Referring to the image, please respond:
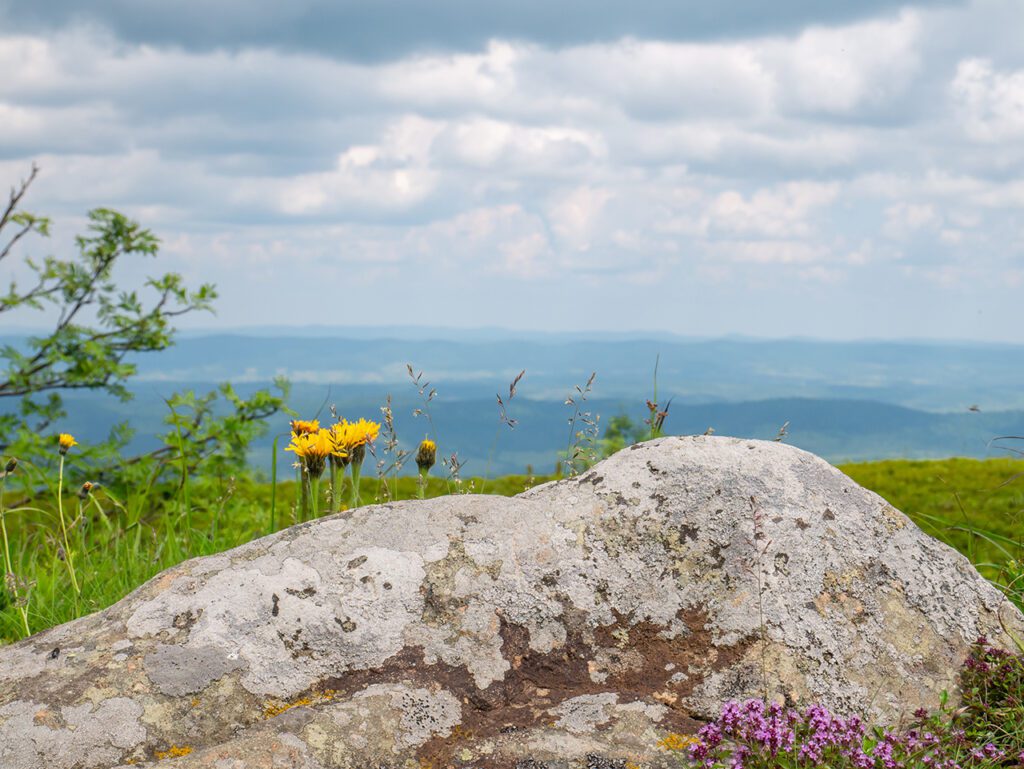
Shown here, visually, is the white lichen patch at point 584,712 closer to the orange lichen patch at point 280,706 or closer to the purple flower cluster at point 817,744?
the purple flower cluster at point 817,744

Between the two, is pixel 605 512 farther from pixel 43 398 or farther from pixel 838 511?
pixel 43 398

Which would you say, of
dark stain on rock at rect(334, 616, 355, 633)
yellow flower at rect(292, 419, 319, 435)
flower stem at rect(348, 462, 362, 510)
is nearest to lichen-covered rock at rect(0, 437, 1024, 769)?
dark stain on rock at rect(334, 616, 355, 633)

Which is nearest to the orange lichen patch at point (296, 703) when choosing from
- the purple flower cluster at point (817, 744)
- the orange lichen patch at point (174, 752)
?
the orange lichen patch at point (174, 752)

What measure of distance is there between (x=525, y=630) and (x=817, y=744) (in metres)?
1.32

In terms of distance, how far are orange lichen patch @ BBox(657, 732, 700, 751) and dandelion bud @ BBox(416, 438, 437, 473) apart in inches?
97.0

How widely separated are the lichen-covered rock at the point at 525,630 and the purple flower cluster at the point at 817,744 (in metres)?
0.15

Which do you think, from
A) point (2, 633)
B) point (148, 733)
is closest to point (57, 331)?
point (2, 633)

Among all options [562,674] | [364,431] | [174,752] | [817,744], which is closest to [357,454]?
[364,431]

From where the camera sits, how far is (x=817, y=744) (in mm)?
3566

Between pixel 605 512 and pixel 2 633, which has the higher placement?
pixel 605 512

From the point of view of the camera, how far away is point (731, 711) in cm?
369

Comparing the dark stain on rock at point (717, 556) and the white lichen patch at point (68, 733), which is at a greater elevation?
the dark stain on rock at point (717, 556)

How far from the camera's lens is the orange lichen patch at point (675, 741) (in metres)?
3.52

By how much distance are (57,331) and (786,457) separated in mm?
10881
